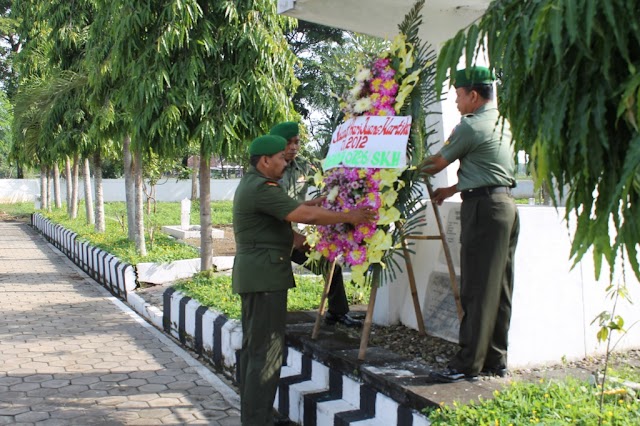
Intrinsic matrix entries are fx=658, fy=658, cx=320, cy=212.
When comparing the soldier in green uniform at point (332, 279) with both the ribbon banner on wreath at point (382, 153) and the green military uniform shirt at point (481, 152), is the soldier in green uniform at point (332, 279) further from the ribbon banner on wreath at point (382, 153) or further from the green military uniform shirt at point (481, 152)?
the green military uniform shirt at point (481, 152)

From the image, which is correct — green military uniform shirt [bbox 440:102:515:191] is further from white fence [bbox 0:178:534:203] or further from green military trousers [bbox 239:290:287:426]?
white fence [bbox 0:178:534:203]

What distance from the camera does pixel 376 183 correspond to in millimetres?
4102

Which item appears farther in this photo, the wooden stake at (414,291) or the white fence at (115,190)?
the white fence at (115,190)

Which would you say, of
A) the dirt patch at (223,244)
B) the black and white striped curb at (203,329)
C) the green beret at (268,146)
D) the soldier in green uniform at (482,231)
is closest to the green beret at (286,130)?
the green beret at (268,146)

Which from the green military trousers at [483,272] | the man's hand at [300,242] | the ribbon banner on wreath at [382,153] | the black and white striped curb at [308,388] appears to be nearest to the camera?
the green military trousers at [483,272]

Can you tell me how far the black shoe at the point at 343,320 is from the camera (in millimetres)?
5289

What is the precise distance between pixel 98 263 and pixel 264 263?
817 centimetres

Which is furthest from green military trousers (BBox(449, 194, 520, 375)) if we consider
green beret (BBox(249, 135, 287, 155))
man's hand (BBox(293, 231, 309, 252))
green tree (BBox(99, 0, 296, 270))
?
green tree (BBox(99, 0, 296, 270))

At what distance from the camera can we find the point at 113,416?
16.1ft

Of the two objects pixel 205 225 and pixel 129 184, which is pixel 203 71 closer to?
pixel 205 225

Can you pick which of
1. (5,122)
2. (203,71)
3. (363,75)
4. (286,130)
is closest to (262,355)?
(286,130)

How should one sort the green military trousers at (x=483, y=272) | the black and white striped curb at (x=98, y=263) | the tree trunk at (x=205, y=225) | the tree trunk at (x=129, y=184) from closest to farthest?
1. the green military trousers at (x=483, y=272)
2. the tree trunk at (x=205, y=225)
3. the black and white striped curb at (x=98, y=263)
4. the tree trunk at (x=129, y=184)

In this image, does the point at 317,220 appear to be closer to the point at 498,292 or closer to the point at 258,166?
the point at 258,166

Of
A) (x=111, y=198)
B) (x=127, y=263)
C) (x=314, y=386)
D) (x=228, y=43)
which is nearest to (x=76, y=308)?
(x=127, y=263)
